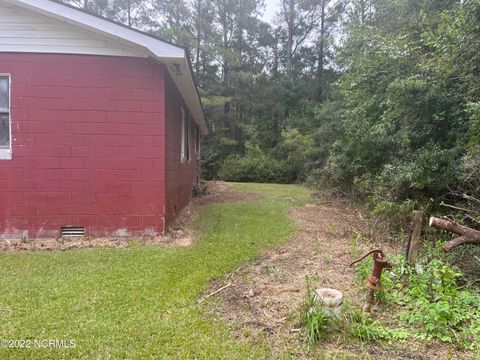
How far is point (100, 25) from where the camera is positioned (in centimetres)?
494

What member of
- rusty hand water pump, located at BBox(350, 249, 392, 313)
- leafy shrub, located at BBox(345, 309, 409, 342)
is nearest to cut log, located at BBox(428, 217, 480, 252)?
rusty hand water pump, located at BBox(350, 249, 392, 313)

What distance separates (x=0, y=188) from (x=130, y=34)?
3.31m

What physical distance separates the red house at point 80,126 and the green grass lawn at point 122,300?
29.8 inches

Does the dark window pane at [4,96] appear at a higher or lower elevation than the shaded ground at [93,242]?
higher

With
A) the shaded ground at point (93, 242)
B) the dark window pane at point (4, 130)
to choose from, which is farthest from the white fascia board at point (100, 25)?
the shaded ground at point (93, 242)

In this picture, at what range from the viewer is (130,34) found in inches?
196

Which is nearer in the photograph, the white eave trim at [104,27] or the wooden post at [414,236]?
the wooden post at [414,236]

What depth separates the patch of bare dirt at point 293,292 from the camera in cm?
239

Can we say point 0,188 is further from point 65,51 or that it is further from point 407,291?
point 407,291

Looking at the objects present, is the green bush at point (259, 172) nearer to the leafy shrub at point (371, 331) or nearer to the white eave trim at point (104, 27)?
the white eave trim at point (104, 27)

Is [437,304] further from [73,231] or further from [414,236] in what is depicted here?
[73,231]

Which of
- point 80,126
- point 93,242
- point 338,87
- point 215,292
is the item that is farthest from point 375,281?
point 338,87

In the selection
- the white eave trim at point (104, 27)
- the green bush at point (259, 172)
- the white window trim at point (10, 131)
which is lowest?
the green bush at point (259, 172)

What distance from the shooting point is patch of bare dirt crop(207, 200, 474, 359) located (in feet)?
7.84
